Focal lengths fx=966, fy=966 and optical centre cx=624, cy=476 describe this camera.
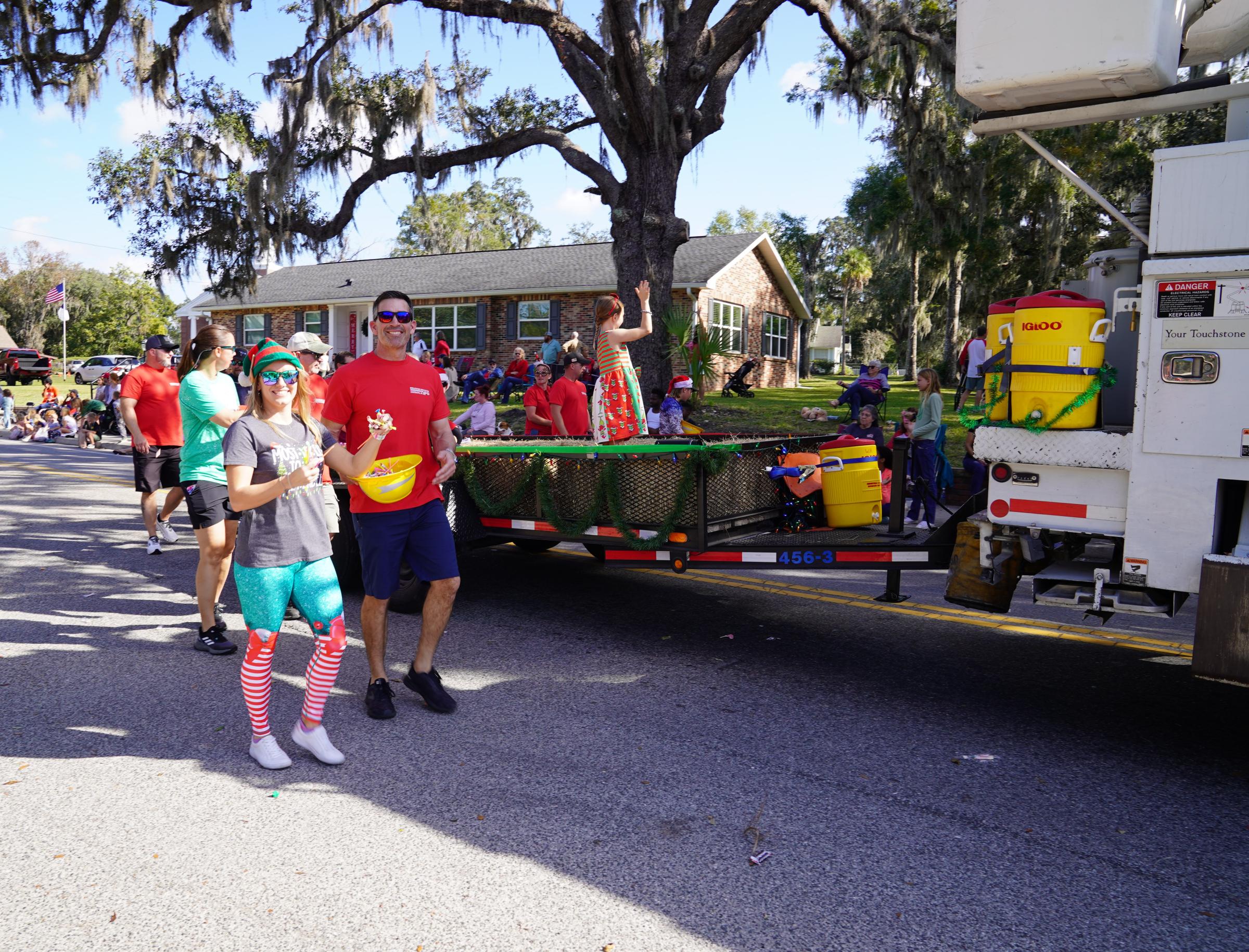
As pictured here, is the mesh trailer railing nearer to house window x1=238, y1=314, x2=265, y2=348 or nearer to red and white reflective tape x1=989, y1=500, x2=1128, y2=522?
red and white reflective tape x1=989, y1=500, x2=1128, y2=522

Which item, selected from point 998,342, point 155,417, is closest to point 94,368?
point 155,417

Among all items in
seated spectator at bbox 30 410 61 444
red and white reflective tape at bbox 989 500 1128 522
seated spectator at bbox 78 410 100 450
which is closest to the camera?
red and white reflective tape at bbox 989 500 1128 522

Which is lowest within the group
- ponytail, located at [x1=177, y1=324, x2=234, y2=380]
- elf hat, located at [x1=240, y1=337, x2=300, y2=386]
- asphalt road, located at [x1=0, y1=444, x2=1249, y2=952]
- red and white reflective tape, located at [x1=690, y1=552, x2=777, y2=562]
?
asphalt road, located at [x1=0, y1=444, x2=1249, y2=952]

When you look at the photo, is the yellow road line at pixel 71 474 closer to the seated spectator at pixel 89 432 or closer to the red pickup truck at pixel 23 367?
the seated spectator at pixel 89 432

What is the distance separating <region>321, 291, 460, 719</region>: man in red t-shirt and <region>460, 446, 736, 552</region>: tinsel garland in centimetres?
127

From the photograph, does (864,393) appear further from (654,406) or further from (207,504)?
(207,504)

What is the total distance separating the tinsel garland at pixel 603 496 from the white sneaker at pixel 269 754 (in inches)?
95.6

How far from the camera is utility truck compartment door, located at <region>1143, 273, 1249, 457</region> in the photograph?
4.07 m

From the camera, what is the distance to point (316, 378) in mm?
7852

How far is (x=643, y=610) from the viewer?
7199mm

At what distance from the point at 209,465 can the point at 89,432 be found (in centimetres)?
1844

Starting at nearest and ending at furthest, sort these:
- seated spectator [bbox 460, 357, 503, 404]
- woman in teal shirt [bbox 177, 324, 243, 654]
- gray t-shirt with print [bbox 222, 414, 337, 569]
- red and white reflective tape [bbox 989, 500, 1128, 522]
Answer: gray t-shirt with print [bbox 222, 414, 337, 569], red and white reflective tape [bbox 989, 500, 1128, 522], woman in teal shirt [bbox 177, 324, 243, 654], seated spectator [bbox 460, 357, 503, 404]

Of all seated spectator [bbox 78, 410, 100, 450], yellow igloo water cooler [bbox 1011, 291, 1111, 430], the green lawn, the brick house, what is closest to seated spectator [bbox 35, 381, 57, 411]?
seated spectator [bbox 78, 410, 100, 450]

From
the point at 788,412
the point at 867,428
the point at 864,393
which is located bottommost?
the point at 788,412
